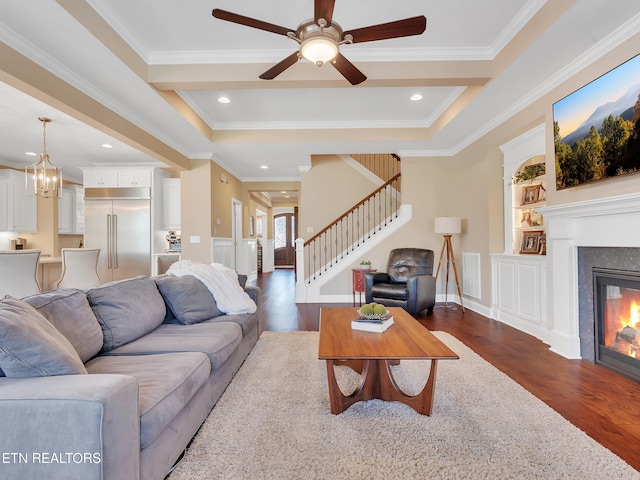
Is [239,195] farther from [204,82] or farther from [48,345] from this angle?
[48,345]

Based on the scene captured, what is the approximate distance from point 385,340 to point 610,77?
263cm

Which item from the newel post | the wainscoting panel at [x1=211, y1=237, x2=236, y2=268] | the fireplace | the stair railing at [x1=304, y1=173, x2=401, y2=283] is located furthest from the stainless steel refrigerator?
the fireplace

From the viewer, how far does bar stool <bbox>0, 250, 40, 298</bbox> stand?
3.26 meters

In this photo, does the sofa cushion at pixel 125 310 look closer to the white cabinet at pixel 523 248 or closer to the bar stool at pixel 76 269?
the bar stool at pixel 76 269

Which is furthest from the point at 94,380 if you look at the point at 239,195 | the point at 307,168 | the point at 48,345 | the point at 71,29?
the point at 239,195

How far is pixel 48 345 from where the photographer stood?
125 cm

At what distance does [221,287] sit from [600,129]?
3.41 m

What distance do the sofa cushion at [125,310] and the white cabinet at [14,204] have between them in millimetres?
5580

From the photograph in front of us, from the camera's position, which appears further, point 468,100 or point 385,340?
point 468,100

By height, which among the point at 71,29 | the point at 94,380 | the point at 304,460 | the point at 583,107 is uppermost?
the point at 71,29

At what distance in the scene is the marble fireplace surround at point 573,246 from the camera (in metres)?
2.51

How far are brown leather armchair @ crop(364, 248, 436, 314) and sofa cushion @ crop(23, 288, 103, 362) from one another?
3492 mm

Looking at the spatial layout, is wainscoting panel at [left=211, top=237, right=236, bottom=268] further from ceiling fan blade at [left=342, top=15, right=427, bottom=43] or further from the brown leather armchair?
ceiling fan blade at [left=342, top=15, right=427, bottom=43]

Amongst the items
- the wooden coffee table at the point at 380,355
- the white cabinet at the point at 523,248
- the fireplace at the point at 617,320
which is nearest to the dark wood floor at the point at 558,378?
the fireplace at the point at 617,320
